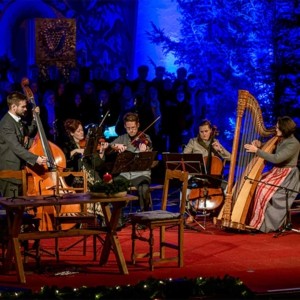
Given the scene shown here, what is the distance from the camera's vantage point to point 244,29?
13.4m

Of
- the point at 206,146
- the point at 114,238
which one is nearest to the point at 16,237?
the point at 114,238

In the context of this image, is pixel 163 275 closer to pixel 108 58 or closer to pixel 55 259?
pixel 55 259

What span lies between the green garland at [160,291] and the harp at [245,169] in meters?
3.51

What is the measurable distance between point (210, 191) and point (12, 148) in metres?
2.64

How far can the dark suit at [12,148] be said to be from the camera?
7.92 metres

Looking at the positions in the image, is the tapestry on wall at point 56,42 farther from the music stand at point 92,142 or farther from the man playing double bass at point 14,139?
the music stand at point 92,142

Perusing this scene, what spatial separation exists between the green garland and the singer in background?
12.5 ft

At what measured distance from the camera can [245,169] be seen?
869cm

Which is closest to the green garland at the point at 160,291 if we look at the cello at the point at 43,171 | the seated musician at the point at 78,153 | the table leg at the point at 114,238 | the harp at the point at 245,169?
the table leg at the point at 114,238

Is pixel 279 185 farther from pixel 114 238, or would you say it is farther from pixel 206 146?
pixel 114 238

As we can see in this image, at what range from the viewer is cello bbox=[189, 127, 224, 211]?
911 centimetres

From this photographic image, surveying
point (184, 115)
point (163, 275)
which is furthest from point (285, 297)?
point (184, 115)

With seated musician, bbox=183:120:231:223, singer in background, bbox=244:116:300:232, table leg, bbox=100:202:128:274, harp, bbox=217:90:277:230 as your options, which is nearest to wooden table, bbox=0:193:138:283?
table leg, bbox=100:202:128:274

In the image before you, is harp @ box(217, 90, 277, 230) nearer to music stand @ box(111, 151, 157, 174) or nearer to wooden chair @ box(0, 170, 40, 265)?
music stand @ box(111, 151, 157, 174)
